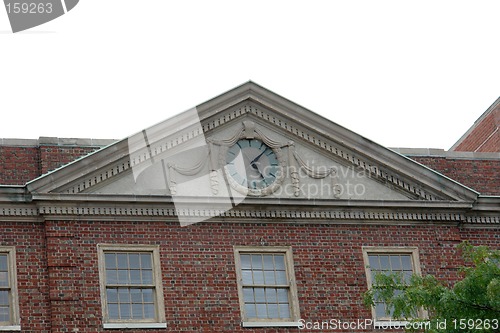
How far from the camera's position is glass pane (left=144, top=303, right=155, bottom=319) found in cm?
2652

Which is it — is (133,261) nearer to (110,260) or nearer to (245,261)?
(110,260)

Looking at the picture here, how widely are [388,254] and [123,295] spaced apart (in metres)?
6.53

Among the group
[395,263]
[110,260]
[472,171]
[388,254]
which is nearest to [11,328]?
[110,260]

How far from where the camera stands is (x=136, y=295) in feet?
87.4

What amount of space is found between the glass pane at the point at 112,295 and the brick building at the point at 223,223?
3 cm

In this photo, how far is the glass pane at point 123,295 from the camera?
2648 centimetres

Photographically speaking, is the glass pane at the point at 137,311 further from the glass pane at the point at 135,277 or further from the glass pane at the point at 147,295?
the glass pane at the point at 135,277

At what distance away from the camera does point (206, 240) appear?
90.7ft

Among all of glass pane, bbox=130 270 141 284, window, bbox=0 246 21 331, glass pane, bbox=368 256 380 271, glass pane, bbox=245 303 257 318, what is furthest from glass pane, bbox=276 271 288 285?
window, bbox=0 246 21 331

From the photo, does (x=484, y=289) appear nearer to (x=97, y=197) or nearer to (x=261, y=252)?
(x=261, y=252)

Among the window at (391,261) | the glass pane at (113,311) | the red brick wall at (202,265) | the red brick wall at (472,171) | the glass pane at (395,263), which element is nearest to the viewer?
the red brick wall at (202,265)

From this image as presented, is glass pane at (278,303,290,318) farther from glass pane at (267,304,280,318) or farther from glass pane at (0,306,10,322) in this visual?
glass pane at (0,306,10,322)

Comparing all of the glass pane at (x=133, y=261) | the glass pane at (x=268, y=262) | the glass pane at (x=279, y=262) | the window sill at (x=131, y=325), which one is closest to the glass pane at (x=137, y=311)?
the window sill at (x=131, y=325)

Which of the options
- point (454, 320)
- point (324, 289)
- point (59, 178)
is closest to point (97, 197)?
point (59, 178)
